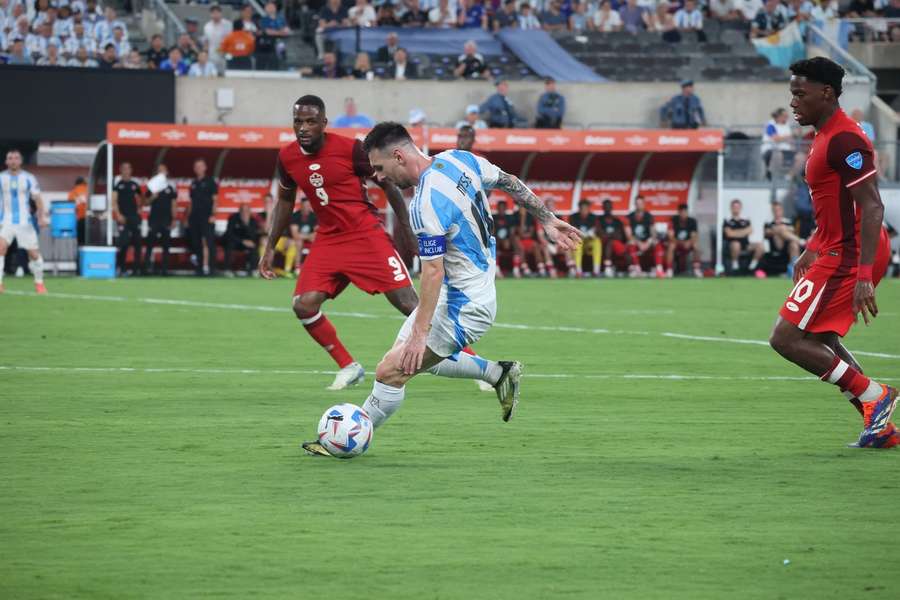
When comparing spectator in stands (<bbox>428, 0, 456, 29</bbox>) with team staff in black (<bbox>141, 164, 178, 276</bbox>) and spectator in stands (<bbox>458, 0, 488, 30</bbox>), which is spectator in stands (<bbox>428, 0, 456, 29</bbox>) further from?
team staff in black (<bbox>141, 164, 178, 276</bbox>)

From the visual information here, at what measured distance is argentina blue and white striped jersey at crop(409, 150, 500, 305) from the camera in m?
7.83

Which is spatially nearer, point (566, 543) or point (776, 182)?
point (566, 543)

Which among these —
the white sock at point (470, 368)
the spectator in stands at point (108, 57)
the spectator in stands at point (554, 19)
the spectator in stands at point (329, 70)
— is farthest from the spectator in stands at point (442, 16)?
the white sock at point (470, 368)

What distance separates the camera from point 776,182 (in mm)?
32531

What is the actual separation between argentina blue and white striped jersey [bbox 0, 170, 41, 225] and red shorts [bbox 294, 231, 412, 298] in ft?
41.3

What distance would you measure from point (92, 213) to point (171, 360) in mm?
16097

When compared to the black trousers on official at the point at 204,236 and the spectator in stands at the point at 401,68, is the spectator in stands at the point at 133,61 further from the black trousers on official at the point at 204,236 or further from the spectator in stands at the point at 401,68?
the spectator in stands at the point at 401,68

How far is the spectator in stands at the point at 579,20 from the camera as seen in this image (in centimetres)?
3850

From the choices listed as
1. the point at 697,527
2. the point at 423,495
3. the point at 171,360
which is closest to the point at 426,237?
the point at 423,495

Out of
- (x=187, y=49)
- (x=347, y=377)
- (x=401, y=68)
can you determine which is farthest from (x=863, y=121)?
(x=347, y=377)

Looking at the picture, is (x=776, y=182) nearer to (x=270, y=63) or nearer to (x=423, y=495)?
(x=270, y=63)

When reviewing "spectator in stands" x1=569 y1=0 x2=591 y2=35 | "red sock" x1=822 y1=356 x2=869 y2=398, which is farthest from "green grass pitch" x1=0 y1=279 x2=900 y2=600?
"spectator in stands" x1=569 y1=0 x2=591 y2=35

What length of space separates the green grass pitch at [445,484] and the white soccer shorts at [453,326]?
0.60m

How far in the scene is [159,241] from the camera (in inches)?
1172
